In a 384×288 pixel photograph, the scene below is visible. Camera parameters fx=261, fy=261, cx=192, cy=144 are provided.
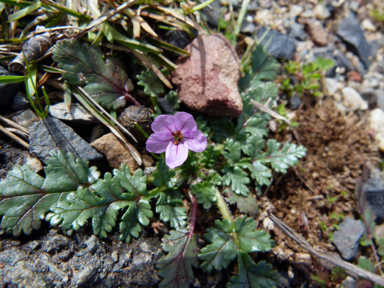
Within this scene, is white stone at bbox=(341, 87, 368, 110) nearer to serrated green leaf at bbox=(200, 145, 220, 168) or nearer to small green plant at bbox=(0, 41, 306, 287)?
small green plant at bbox=(0, 41, 306, 287)

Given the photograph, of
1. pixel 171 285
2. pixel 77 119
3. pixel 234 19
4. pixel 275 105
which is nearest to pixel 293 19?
pixel 234 19

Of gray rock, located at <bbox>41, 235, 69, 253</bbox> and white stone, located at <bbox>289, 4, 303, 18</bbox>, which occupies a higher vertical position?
white stone, located at <bbox>289, 4, 303, 18</bbox>

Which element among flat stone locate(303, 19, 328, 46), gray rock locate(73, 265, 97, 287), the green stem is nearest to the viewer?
gray rock locate(73, 265, 97, 287)

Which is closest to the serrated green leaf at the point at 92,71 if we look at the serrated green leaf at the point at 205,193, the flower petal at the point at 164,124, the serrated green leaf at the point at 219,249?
the flower petal at the point at 164,124

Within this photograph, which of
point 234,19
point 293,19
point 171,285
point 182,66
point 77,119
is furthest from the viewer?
point 293,19

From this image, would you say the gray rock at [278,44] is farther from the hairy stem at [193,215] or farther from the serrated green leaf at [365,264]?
the serrated green leaf at [365,264]

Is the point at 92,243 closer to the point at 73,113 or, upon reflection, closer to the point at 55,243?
the point at 55,243

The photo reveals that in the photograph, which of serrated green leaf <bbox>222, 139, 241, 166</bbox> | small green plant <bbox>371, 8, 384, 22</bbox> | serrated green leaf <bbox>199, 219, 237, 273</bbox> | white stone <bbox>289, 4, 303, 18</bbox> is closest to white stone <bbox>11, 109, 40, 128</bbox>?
serrated green leaf <bbox>222, 139, 241, 166</bbox>

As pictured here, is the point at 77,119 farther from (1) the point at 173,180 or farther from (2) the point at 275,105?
(2) the point at 275,105
